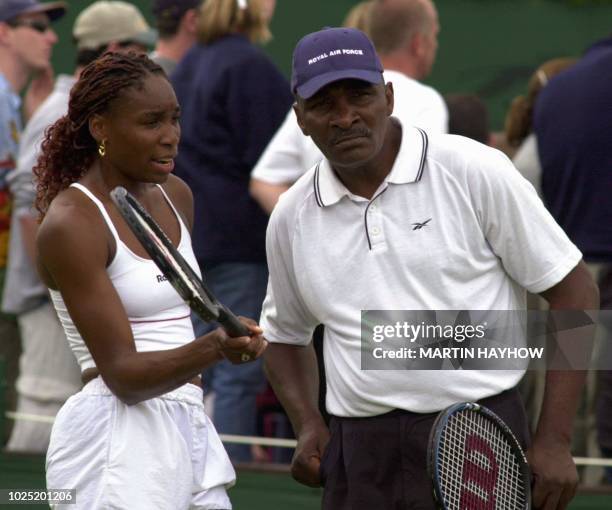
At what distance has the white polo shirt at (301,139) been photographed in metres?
5.70

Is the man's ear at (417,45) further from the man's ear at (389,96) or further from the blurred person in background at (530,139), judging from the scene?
the man's ear at (389,96)

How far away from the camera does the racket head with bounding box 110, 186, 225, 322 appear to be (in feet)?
10.5

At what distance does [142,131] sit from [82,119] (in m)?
0.18

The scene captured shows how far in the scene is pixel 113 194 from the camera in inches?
129

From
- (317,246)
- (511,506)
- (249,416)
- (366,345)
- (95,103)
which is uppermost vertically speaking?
(95,103)

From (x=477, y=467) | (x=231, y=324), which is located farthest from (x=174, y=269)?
(x=477, y=467)

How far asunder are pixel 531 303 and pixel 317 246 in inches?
123

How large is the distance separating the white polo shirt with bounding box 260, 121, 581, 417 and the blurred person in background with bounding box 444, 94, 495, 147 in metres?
3.02

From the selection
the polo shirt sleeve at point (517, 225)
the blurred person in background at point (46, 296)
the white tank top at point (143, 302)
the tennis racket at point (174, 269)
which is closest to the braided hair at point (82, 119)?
the white tank top at point (143, 302)

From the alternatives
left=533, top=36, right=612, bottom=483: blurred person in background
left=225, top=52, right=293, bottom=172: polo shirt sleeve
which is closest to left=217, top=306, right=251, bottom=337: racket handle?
left=533, top=36, right=612, bottom=483: blurred person in background

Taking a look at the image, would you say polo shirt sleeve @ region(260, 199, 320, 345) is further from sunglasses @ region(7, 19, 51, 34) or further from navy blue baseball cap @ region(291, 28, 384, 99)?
sunglasses @ region(7, 19, 51, 34)

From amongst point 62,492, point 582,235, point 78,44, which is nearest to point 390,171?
point 62,492

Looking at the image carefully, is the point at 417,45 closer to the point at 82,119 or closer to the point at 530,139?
the point at 530,139

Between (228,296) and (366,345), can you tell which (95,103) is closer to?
(366,345)
